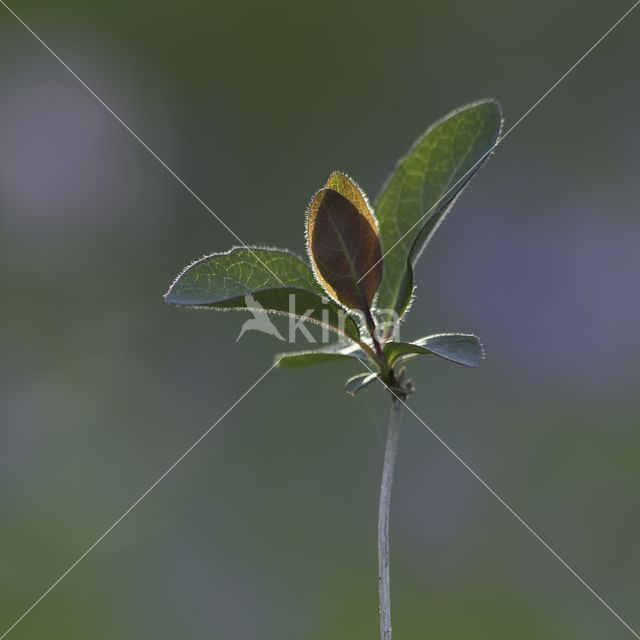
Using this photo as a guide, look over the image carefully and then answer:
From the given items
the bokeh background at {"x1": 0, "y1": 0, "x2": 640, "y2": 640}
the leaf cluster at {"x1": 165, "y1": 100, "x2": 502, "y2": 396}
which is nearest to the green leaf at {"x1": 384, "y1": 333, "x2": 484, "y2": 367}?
the leaf cluster at {"x1": 165, "y1": 100, "x2": 502, "y2": 396}

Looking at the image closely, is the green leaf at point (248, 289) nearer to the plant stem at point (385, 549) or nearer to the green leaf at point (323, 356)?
the green leaf at point (323, 356)

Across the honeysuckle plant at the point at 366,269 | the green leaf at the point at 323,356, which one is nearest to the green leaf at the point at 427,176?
the honeysuckle plant at the point at 366,269

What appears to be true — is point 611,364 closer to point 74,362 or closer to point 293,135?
point 293,135

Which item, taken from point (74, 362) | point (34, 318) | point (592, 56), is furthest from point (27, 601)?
point (592, 56)

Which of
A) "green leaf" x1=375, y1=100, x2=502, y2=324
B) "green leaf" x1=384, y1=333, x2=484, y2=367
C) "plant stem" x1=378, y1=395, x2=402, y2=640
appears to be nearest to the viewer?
"plant stem" x1=378, y1=395, x2=402, y2=640

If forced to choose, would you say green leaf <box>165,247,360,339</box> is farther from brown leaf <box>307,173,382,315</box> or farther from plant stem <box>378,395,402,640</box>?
plant stem <box>378,395,402,640</box>

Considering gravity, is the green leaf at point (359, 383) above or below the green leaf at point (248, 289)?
below
